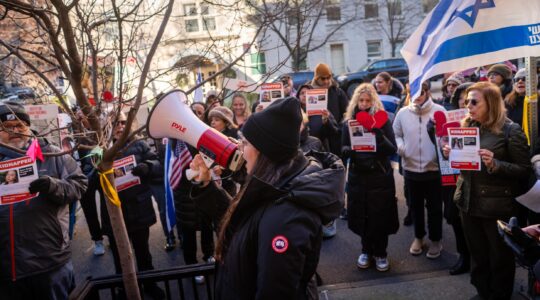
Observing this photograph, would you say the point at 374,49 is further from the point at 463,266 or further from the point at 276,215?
the point at 276,215

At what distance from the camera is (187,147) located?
379cm

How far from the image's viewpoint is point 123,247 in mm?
2342

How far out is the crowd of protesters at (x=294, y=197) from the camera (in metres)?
1.66

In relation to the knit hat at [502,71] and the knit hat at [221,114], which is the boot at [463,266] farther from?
the knit hat at [502,71]

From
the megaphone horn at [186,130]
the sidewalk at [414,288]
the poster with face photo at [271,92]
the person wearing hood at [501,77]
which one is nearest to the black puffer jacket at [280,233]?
the megaphone horn at [186,130]

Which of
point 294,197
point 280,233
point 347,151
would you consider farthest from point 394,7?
point 280,233

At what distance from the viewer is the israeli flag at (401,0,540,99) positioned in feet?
9.46

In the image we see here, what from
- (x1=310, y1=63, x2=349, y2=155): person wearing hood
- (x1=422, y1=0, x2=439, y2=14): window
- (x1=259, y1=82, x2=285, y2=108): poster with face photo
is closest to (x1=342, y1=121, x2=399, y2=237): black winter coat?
(x1=310, y1=63, x2=349, y2=155): person wearing hood

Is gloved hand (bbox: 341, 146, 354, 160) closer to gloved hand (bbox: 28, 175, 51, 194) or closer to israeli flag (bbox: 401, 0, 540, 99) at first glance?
israeli flag (bbox: 401, 0, 540, 99)

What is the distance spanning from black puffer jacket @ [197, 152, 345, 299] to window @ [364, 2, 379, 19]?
82.3 ft

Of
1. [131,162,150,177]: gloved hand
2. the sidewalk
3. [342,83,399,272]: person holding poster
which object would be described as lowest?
the sidewalk

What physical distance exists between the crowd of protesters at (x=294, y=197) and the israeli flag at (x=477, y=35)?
0.27 meters

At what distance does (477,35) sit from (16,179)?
332cm

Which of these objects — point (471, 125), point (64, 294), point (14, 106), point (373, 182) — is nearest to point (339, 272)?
point (373, 182)
